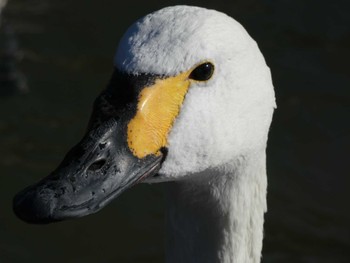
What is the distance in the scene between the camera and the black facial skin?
451cm

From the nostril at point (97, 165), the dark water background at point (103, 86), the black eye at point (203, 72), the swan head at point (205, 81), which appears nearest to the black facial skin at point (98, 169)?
the nostril at point (97, 165)

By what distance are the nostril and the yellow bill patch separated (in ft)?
0.48

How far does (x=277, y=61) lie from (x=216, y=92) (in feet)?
17.2

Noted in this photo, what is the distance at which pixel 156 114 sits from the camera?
15.4ft

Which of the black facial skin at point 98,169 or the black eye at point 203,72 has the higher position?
the black eye at point 203,72

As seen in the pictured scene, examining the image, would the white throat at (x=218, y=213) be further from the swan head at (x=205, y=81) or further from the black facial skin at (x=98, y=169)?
the black facial skin at (x=98, y=169)

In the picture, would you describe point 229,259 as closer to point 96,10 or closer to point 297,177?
point 297,177

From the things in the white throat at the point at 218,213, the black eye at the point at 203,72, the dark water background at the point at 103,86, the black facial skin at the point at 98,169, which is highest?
the black eye at the point at 203,72

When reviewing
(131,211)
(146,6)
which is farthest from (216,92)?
(146,6)

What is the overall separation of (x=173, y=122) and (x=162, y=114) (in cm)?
8

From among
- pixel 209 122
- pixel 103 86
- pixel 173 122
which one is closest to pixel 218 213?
pixel 209 122

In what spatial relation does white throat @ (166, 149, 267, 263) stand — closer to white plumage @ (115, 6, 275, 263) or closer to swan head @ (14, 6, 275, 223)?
white plumage @ (115, 6, 275, 263)

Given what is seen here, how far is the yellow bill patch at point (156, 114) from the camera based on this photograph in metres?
4.66

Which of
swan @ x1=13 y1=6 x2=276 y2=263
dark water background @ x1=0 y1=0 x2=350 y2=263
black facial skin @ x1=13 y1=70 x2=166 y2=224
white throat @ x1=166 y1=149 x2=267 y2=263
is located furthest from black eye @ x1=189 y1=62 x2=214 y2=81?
dark water background @ x1=0 y1=0 x2=350 y2=263
